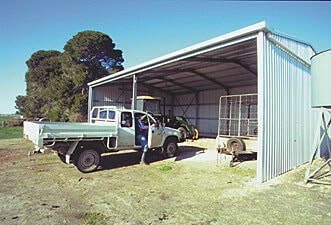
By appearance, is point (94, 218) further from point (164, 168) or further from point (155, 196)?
point (164, 168)

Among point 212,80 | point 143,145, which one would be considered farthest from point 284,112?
point 212,80

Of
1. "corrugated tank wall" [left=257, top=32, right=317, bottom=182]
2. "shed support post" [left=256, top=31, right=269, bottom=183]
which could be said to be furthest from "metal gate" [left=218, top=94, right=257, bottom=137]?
"shed support post" [left=256, top=31, right=269, bottom=183]

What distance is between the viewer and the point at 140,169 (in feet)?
21.7

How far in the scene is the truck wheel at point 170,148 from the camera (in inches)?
327

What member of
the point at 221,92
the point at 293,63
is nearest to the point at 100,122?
the point at 293,63

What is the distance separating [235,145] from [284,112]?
226 cm

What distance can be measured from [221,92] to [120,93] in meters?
8.87

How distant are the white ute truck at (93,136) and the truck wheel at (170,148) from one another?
0.03m

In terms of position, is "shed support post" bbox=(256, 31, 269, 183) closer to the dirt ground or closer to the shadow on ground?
the dirt ground

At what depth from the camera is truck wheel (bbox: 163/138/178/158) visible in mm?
8297

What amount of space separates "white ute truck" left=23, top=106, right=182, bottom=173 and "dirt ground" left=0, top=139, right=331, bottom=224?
0.58 meters

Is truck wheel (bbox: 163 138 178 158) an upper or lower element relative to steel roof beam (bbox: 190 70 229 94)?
lower

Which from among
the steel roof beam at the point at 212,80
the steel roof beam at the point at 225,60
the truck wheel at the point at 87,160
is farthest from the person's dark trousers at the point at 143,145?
the steel roof beam at the point at 212,80

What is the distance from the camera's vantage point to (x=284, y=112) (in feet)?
20.2
